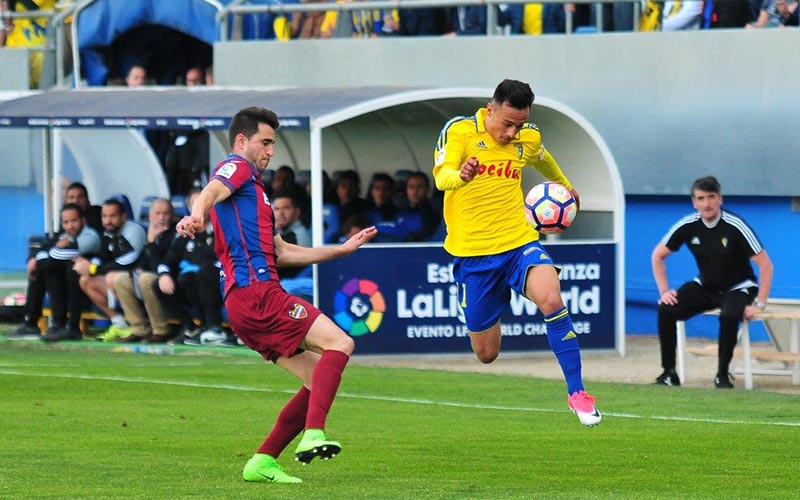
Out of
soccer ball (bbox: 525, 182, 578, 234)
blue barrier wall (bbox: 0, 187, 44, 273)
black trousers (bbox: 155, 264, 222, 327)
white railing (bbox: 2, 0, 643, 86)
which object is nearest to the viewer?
soccer ball (bbox: 525, 182, 578, 234)

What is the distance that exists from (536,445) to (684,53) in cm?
958

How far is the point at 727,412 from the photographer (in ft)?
41.4

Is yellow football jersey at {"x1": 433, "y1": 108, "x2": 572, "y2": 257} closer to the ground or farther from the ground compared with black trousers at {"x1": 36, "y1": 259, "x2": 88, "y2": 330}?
farther from the ground

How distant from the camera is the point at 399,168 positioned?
19.8 meters

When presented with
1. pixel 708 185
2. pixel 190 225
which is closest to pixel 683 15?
pixel 708 185

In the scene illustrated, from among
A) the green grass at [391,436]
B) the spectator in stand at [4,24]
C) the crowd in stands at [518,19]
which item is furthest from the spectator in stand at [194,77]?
the green grass at [391,436]

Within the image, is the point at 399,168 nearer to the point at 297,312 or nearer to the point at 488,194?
the point at 488,194

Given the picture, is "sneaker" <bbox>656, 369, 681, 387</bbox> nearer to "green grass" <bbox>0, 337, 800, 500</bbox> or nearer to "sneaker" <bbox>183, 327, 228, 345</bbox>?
"green grass" <bbox>0, 337, 800, 500</bbox>

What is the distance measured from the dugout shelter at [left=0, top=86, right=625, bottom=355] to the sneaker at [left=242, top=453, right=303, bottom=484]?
7639 mm

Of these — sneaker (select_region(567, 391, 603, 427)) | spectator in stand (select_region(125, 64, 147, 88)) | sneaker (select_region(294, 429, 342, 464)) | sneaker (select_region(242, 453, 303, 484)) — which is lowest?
sneaker (select_region(242, 453, 303, 484))

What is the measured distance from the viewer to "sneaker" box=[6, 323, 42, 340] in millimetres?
18391

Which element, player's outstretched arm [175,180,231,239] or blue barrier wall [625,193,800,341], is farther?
blue barrier wall [625,193,800,341]

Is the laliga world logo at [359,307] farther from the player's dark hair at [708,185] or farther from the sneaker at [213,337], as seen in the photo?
the player's dark hair at [708,185]

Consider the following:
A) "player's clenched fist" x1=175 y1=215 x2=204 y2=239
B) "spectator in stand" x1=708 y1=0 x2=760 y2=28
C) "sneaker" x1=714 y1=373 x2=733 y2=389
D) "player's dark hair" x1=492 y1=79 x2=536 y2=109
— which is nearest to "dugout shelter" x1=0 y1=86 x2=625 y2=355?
"spectator in stand" x1=708 y1=0 x2=760 y2=28
